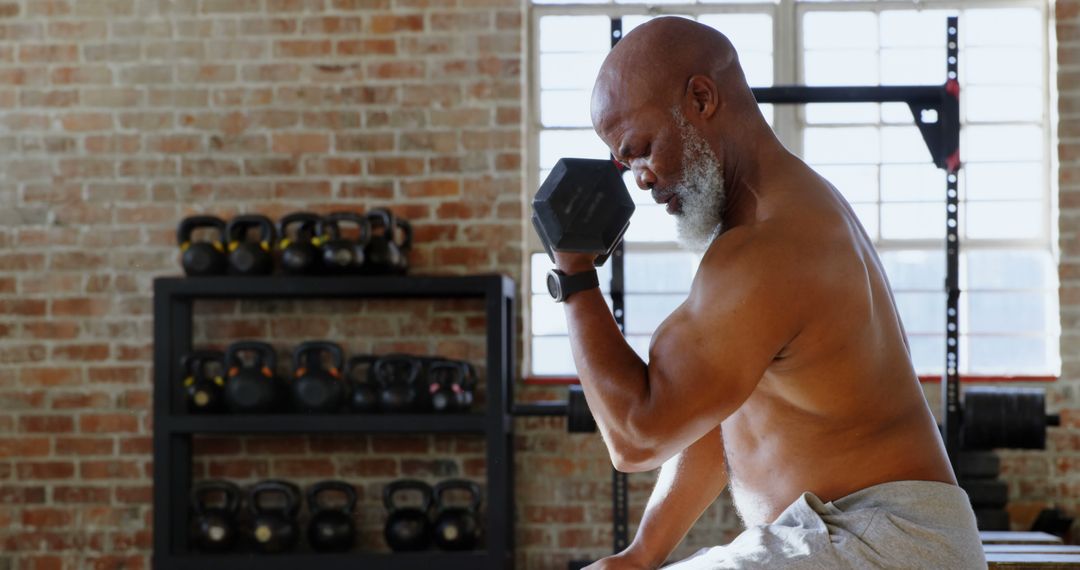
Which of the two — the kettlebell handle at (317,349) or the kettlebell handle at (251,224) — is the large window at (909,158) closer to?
the kettlebell handle at (317,349)

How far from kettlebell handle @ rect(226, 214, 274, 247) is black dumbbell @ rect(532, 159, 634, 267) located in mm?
2867

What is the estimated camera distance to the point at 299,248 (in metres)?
4.17

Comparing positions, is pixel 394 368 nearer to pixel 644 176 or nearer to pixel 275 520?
pixel 275 520

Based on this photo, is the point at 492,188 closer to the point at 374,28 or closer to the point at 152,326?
the point at 374,28

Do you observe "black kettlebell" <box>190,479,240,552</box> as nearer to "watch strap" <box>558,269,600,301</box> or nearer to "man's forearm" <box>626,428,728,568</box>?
"man's forearm" <box>626,428,728,568</box>

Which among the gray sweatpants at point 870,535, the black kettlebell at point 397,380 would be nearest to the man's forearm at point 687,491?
the gray sweatpants at point 870,535

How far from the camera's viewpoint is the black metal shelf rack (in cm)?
407

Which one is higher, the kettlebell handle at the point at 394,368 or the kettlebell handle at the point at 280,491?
the kettlebell handle at the point at 394,368

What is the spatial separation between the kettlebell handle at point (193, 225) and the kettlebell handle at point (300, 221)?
21 centimetres

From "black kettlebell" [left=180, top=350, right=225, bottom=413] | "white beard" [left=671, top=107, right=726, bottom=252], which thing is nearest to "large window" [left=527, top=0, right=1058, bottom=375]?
"black kettlebell" [left=180, top=350, right=225, bottom=413]

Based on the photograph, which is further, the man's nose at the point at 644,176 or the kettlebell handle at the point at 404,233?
the kettlebell handle at the point at 404,233

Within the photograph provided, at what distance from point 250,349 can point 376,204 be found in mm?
727

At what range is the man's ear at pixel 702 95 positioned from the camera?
1595 mm

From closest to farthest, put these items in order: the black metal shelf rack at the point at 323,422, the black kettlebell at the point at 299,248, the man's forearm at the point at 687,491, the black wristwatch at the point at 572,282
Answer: the black wristwatch at the point at 572,282, the man's forearm at the point at 687,491, the black metal shelf rack at the point at 323,422, the black kettlebell at the point at 299,248
